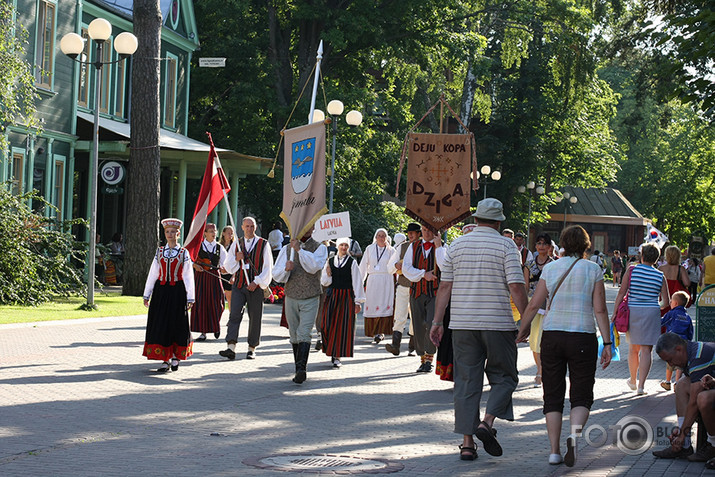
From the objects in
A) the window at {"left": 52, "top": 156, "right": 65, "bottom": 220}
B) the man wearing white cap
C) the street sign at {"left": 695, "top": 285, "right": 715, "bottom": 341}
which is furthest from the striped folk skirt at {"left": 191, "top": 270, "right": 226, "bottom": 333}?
the window at {"left": 52, "top": 156, "right": 65, "bottom": 220}

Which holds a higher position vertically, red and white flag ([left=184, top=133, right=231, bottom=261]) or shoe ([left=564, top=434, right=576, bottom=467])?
red and white flag ([left=184, top=133, right=231, bottom=261])

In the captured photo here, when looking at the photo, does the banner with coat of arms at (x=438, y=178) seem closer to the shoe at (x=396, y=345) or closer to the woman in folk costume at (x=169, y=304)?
the shoe at (x=396, y=345)

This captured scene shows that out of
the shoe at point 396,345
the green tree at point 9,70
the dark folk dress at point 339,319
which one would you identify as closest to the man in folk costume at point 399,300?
the shoe at point 396,345

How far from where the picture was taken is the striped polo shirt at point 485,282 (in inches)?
320

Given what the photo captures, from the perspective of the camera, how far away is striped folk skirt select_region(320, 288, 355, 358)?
13852 mm

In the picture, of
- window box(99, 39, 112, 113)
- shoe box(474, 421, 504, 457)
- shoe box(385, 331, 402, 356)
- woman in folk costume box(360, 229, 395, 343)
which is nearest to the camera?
shoe box(474, 421, 504, 457)

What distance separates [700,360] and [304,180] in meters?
6.87

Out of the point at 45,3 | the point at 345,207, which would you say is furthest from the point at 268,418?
the point at 345,207

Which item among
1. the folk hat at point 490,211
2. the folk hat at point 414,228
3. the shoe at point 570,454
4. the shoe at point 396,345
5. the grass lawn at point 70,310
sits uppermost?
the folk hat at point 414,228

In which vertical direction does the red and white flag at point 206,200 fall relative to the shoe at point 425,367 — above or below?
above

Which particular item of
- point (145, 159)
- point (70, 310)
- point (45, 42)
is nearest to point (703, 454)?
point (70, 310)

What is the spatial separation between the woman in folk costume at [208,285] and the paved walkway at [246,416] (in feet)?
3.67

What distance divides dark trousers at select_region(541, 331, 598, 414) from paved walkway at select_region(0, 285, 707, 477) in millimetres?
460

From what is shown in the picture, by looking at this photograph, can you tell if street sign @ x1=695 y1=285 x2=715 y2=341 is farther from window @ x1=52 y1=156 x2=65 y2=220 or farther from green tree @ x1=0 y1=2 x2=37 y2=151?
window @ x1=52 y1=156 x2=65 y2=220
